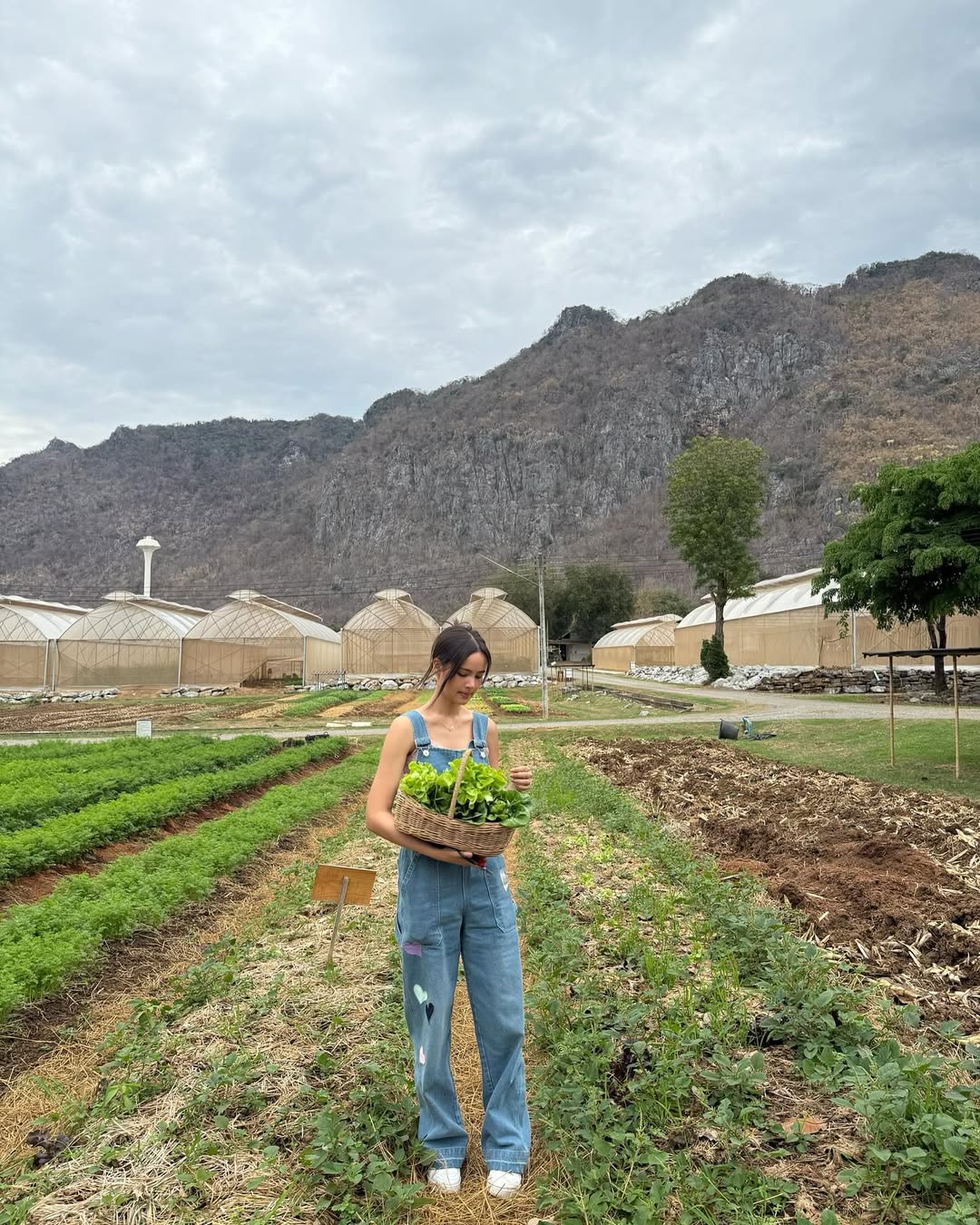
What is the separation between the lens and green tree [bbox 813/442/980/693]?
14.8 metres

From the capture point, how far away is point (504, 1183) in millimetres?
3066

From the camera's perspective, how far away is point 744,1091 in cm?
356

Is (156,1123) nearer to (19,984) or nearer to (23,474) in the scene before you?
(19,984)

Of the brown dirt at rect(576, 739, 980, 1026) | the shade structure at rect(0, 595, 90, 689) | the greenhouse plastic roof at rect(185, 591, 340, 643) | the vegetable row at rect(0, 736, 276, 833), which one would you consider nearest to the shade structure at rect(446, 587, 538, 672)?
the greenhouse plastic roof at rect(185, 591, 340, 643)

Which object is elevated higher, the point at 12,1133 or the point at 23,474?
the point at 23,474

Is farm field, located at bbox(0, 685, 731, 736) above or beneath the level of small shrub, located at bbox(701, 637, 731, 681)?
beneath

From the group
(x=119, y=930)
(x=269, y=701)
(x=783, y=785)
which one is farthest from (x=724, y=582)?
(x=119, y=930)

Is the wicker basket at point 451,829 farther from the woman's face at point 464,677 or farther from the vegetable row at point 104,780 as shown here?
the vegetable row at point 104,780

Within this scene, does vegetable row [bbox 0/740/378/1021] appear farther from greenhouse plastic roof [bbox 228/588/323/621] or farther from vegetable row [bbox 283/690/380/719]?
greenhouse plastic roof [bbox 228/588/323/621]

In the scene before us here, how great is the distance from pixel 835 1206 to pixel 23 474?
564 feet

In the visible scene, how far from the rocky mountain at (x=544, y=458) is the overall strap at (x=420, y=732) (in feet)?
313

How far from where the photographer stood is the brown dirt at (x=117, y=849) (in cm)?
730

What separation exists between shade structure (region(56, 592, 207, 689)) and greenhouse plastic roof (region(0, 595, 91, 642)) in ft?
7.57

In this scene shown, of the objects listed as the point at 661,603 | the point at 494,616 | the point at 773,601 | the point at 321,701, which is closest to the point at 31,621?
the point at 321,701
